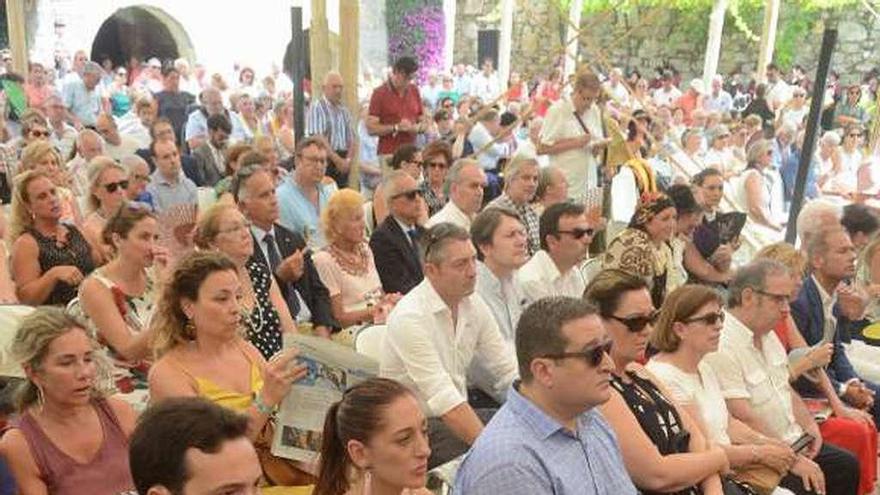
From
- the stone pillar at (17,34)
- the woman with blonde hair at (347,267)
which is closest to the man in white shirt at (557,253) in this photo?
the woman with blonde hair at (347,267)

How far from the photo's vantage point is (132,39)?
18672mm

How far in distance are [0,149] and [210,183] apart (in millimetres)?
1564

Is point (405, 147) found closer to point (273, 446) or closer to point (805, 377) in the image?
point (805, 377)

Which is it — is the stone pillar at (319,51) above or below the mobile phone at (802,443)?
above

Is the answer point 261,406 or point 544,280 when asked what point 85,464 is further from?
point 544,280

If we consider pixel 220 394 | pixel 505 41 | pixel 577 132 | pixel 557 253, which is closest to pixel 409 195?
pixel 557 253

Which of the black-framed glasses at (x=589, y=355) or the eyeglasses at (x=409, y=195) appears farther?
the eyeglasses at (x=409, y=195)

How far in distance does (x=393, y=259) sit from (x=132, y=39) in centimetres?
1542

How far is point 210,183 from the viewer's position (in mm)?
7742

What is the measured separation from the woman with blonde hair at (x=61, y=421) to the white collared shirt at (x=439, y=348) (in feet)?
3.13

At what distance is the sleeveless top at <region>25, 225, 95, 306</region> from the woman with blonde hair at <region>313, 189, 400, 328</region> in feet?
3.39

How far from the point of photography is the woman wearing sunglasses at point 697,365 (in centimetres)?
332

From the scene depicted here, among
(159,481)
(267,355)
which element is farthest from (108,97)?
(159,481)

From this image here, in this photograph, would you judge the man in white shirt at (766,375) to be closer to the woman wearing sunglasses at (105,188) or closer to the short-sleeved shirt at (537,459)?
the short-sleeved shirt at (537,459)
